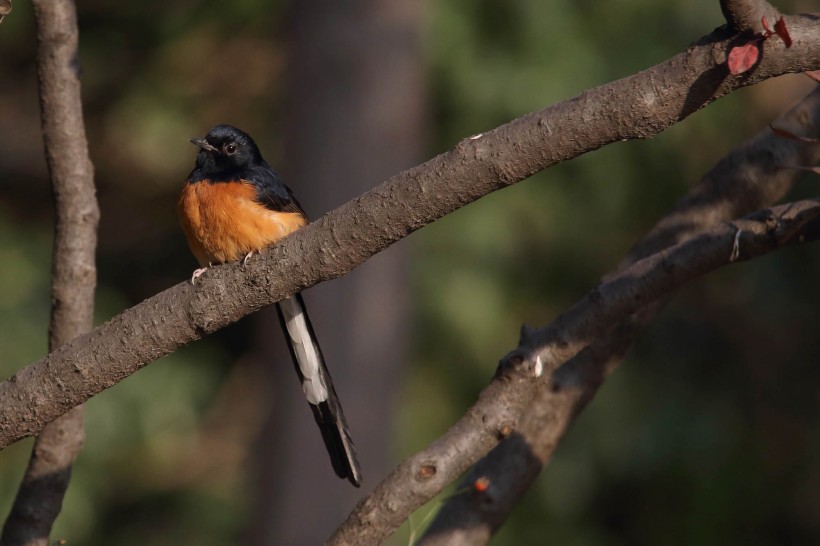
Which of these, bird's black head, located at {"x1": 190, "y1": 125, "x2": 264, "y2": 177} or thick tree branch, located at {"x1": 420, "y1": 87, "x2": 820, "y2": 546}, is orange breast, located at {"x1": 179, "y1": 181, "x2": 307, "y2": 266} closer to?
bird's black head, located at {"x1": 190, "y1": 125, "x2": 264, "y2": 177}

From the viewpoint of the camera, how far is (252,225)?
4719 millimetres

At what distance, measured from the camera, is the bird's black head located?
5.35 metres

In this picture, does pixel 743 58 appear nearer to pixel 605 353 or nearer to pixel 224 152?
pixel 605 353

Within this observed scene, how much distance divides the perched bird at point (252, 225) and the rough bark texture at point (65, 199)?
1.55 ft

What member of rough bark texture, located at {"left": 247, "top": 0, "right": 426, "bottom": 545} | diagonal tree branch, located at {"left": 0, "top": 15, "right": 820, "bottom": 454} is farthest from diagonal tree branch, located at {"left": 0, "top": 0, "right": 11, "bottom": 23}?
rough bark texture, located at {"left": 247, "top": 0, "right": 426, "bottom": 545}

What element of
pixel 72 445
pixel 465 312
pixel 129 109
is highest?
pixel 129 109

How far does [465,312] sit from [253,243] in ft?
18.4

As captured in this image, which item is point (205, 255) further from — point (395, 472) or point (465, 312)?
point (465, 312)

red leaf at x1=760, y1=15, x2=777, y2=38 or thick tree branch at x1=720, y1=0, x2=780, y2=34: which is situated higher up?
thick tree branch at x1=720, y1=0, x2=780, y2=34

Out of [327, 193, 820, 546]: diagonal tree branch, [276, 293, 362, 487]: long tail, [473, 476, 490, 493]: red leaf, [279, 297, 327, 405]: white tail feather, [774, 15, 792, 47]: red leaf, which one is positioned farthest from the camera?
[279, 297, 327, 405]: white tail feather

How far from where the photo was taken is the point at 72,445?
431 cm

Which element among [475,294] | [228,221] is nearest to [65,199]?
[228,221]

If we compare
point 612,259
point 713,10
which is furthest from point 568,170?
point 713,10

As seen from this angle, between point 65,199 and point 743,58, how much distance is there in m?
2.56
